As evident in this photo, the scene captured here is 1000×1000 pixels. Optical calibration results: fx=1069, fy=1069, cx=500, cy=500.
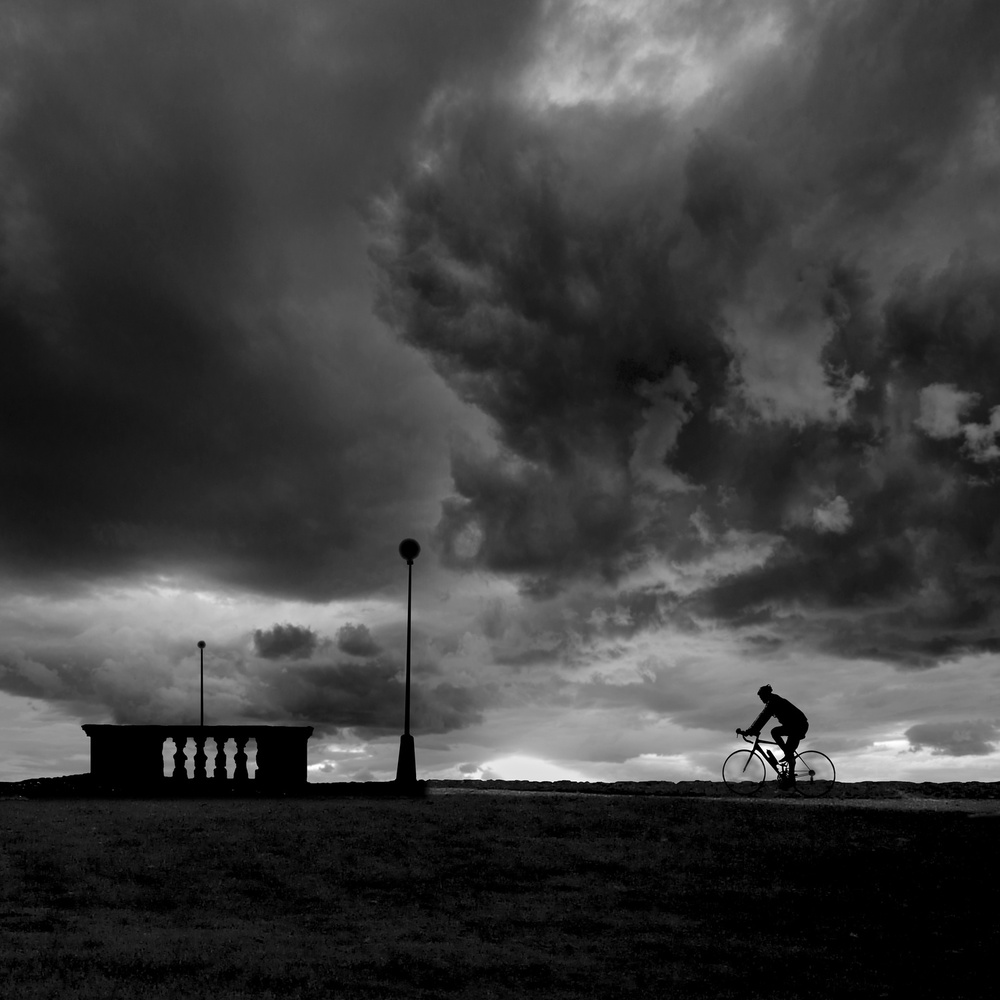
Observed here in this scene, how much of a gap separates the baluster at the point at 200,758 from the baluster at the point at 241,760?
2.03 feet

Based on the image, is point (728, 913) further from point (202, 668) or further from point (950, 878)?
point (202, 668)

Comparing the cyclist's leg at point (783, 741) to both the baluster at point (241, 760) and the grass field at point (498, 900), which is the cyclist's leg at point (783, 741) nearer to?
the grass field at point (498, 900)

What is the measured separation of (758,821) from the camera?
1480 cm

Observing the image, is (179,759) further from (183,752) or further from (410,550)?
(410,550)

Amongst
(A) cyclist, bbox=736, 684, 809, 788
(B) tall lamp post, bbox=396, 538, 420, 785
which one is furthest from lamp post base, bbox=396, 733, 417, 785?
(A) cyclist, bbox=736, 684, 809, 788

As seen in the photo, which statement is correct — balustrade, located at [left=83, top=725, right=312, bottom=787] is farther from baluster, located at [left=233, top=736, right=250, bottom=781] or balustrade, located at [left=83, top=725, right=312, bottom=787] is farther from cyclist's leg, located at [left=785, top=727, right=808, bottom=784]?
cyclist's leg, located at [left=785, top=727, right=808, bottom=784]

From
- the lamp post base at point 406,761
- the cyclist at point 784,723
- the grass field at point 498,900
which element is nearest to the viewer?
the grass field at point 498,900

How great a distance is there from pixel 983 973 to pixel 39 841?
35.2 ft

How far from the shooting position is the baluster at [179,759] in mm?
21188

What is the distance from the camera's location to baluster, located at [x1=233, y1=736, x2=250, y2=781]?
21.4 meters

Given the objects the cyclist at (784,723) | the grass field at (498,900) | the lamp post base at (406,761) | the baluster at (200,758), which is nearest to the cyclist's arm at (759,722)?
the cyclist at (784,723)

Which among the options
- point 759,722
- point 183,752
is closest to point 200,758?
point 183,752

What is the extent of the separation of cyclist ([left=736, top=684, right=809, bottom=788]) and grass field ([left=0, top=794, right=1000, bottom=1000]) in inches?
148

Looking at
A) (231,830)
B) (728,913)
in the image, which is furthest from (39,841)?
(728,913)
